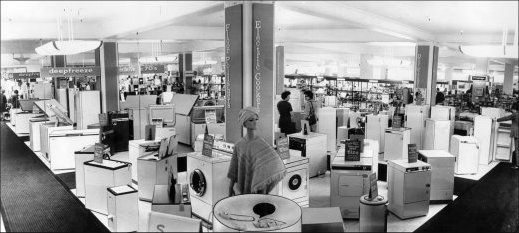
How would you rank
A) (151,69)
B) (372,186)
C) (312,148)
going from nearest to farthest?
1. (372,186)
2. (312,148)
3. (151,69)

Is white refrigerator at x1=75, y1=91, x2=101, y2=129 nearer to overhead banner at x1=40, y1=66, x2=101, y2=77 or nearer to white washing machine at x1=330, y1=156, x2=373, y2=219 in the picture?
overhead banner at x1=40, y1=66, x2=101, y2=77

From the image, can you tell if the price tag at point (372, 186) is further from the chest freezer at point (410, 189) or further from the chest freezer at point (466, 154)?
the chest freezer at point (466, 154)

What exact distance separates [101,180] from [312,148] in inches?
149

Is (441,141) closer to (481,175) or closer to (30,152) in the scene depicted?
(481,175)

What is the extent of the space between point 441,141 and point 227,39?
634 centimetres

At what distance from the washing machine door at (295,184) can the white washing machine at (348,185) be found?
0.41 meters

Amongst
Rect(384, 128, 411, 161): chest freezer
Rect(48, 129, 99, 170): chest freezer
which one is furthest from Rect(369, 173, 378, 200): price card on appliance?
Rect(48, 129, 99, 170): chest freezer

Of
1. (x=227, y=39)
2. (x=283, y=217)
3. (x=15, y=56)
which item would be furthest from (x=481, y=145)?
(x=15, y=56)

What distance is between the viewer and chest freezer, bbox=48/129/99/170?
892 centimetres

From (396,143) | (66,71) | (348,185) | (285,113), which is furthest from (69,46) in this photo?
(396,143)

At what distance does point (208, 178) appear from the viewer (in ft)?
18.9

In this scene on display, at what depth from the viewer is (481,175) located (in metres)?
8.85

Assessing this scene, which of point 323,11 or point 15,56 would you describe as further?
point 15,56

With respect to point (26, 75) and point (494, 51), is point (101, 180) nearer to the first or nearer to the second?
point (494, 51)
